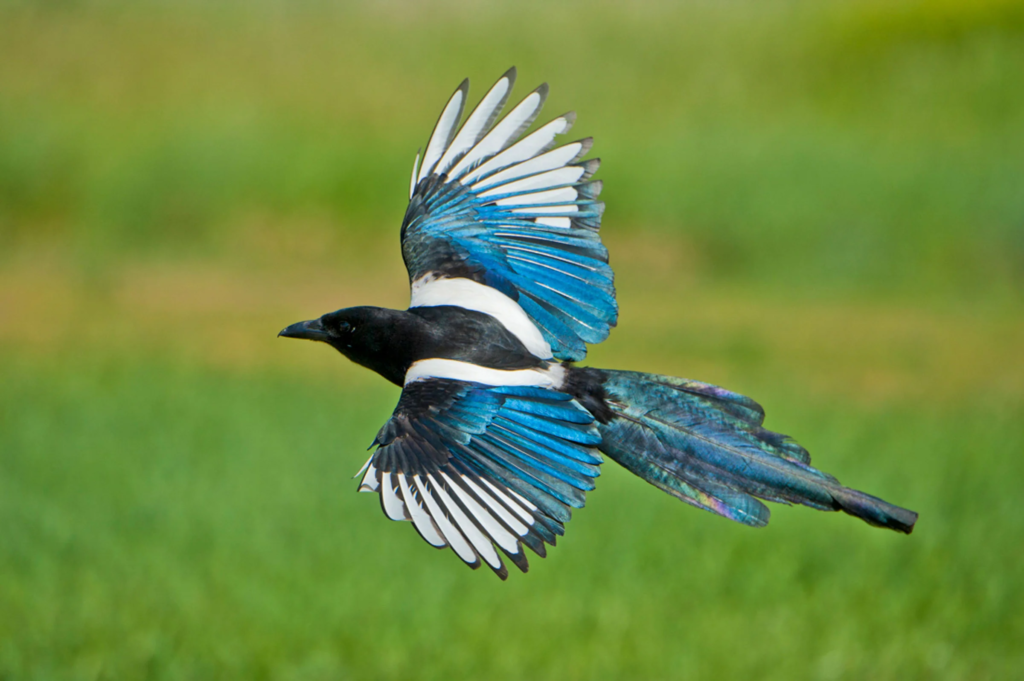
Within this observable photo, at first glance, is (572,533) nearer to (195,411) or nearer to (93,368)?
(195,411)

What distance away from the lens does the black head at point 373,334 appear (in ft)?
5.75

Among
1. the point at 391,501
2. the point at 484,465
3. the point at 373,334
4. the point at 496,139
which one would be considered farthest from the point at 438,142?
the point at 391,501

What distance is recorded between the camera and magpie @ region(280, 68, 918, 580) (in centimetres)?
150

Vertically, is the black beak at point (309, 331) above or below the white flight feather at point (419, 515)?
above

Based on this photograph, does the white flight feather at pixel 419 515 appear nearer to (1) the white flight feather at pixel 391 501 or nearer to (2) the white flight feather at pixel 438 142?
(1) the white flight feather at pixel 391 501

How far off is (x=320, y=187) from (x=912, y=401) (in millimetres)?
4729

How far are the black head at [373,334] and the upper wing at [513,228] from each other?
122 millimetres

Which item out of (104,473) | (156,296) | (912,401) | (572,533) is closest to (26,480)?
(104,473)

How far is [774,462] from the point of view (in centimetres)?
155

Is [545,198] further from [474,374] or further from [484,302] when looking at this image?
[474,374]

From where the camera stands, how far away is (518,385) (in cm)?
169

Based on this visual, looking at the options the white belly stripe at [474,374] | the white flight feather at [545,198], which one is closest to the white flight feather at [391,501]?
the white belly stripe at [474,374]

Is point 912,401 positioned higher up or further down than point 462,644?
higher up

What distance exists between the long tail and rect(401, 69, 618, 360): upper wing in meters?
0.17
